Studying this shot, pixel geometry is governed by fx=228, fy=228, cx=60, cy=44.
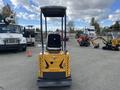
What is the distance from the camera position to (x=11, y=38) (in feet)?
53.6

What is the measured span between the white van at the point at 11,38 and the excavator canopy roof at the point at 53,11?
8700 mm

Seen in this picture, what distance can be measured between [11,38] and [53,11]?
30.9ft

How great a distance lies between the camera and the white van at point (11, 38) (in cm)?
1609

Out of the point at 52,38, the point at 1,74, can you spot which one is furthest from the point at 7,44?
the point at 52,38

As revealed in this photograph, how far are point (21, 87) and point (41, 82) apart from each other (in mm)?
877

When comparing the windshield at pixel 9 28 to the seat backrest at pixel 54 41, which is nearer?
the seat backrest at pixel 54 41

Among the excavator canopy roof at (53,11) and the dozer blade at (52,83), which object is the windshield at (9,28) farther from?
the dozer blade at (52,83)

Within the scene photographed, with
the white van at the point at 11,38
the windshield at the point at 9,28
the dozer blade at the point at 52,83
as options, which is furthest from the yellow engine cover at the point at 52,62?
the windshield at the point at 9,28

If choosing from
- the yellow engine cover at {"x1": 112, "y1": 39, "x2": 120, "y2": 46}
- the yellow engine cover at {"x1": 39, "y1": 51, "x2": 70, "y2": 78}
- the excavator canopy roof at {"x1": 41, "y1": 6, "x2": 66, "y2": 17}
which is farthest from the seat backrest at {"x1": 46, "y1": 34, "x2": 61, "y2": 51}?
the yellow engine cover at {"x1": 112, "y1": 39, "x2": 120, "y2": 46}

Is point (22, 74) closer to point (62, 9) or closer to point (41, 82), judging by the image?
point (41, 82)

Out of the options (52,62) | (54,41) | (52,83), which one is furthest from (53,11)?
(52,83)

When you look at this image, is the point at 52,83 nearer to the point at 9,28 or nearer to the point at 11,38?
the point at 11,38

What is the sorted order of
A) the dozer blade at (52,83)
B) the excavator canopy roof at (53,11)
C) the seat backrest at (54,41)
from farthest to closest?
1. the seat backrest at (54,41)
2. the excavator canopy roof at (53,11)
3. the dozer blade at (52,83)

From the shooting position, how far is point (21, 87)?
7.42 meters
